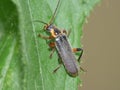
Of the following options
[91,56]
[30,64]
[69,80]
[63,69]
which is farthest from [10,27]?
[91,56]

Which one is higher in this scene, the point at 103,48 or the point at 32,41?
the point at 32,41

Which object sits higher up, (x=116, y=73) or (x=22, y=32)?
(x=22, y=32)

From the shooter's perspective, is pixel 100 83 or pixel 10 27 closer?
pixel 10 27

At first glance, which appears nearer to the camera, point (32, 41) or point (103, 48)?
point (32, 41)

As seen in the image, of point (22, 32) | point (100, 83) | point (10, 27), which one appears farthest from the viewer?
point (100, 83)

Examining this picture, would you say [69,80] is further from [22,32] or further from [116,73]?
[116,73]
